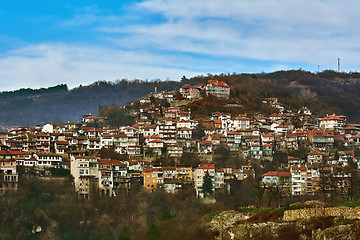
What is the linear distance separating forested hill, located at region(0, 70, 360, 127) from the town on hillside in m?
13.5

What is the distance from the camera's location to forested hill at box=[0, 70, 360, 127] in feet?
338

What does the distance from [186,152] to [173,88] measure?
44.7 meters

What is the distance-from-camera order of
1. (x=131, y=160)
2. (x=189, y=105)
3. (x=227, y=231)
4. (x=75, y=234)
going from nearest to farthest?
(x=227, y=231)
(x=75, y=234)
(x=131, y=160)
(x=189, y=105)

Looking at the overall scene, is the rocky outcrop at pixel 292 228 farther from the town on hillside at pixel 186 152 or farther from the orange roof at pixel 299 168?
the orange roof at pixel 299 168

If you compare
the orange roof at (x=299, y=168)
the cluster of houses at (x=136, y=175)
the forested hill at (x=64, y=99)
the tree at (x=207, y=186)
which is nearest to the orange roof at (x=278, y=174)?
→ the orange roof at (x=299, y=168)

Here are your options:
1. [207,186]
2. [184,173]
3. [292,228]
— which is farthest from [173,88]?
[292,228]

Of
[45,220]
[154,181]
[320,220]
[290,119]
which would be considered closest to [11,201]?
[45,220]

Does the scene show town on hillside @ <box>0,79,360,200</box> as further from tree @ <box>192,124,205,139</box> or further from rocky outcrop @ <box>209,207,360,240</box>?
rocky outcrop @ <box>209,207,360,240</box>

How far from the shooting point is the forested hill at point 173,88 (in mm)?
103125

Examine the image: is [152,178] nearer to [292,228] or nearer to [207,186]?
[207,186]

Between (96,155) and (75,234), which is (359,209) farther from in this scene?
(96,155)

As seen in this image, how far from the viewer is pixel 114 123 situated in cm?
8181

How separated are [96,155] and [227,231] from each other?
31.3 meters

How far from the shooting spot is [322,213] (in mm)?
31203
